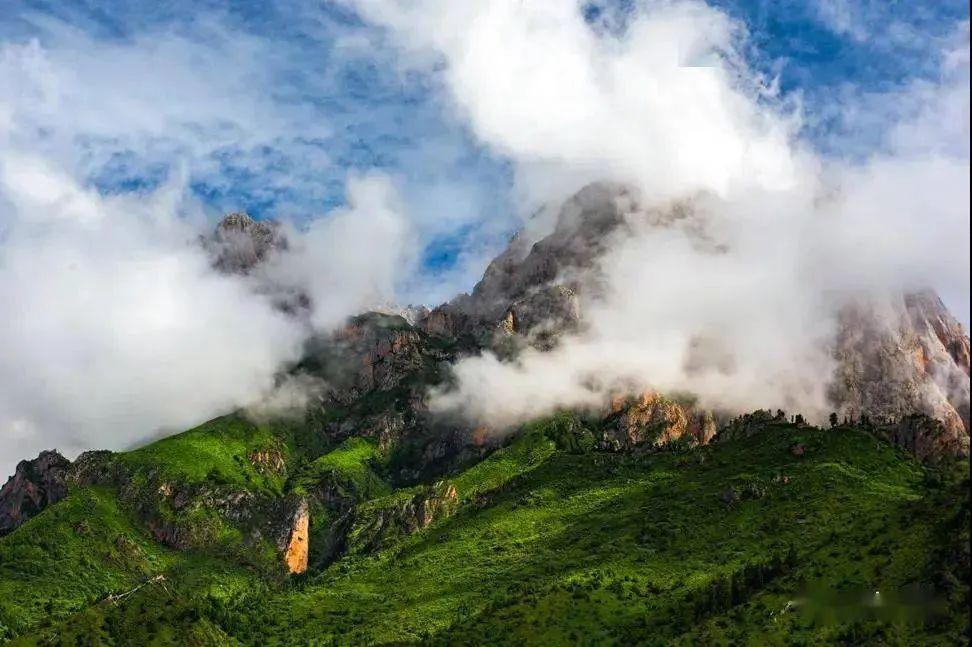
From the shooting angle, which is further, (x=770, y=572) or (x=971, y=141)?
(x=770, y=572)

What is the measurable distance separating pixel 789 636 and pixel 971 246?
140118 millimetres

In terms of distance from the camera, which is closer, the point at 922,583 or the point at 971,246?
the point at 971,246

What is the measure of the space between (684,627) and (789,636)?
38.5 meters

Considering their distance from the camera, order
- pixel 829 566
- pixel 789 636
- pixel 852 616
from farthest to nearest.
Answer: pixel 829 566 → pixel 789 636 → pixel 852 616

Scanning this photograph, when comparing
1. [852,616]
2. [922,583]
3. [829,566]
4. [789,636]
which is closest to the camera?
[852,616]

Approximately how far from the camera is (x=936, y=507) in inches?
7318

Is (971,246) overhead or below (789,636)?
overhead

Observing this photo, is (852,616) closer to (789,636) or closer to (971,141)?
(789,636)

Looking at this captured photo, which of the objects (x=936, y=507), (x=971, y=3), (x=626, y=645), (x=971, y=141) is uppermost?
(x=971, y=3)

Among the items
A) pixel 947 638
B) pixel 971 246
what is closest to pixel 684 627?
pixel 947 638

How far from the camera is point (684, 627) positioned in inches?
7466

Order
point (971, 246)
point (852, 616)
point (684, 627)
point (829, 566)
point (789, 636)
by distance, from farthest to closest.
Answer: point (684, 627)
point (829, 566)
point (789, 636)
point (852, 616)
point (971, 246)

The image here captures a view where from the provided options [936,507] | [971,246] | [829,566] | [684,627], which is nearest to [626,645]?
[684,627]

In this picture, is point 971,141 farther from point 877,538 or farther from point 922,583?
point 877,538
